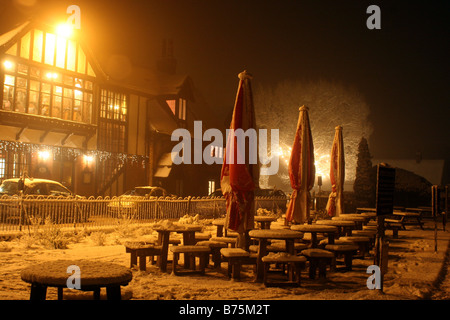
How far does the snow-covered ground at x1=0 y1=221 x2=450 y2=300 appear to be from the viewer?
653 centimetres

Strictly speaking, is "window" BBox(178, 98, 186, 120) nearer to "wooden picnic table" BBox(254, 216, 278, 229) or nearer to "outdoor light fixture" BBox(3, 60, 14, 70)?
"outdoor light fixture" BBox(3, 60, 14, 70)

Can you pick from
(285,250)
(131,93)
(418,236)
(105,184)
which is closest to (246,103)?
(285,250)

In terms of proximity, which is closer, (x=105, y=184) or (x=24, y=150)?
(x=24, y=150)

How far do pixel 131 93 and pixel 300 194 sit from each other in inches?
777

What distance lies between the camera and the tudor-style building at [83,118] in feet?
71.1

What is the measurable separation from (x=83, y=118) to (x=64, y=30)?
477 cm

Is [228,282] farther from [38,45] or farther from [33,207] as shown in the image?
[38,45]

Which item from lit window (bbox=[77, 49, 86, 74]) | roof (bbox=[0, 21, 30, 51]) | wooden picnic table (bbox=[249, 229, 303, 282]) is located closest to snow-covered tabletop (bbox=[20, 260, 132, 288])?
wooden picnic table (bbox=[249, 229, 303, 282])

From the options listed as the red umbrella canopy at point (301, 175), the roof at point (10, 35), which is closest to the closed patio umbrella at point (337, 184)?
the red umbrella canopy at point (301, 175)

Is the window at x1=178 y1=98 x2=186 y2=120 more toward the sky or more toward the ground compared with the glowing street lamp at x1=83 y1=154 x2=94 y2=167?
more toward the sky

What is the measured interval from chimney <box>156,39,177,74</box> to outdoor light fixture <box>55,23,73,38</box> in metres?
12.8

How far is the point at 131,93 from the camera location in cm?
2822

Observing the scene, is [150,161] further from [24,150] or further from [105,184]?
[24,150]

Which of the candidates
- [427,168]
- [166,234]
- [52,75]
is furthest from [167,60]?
[427,168]
